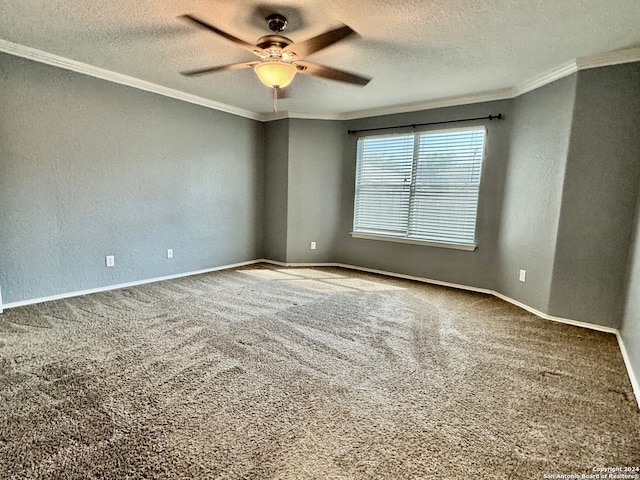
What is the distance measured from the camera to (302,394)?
1.81m

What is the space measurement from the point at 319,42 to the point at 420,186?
2639 mm

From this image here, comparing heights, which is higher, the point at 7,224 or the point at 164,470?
the point at 7,224

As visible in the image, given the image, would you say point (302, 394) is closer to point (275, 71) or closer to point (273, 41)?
point (275, 71)

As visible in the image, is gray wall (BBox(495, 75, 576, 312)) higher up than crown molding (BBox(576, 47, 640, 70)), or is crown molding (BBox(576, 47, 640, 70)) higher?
crown molding (BBox(576, 47, 640, 70))

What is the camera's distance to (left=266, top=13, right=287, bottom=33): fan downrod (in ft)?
6.96

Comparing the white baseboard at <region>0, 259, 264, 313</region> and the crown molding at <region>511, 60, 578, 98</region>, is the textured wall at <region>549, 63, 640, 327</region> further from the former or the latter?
the white baseboard at <region>0, 259, 264, 313</region>

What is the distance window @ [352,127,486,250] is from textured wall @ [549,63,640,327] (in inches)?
42.7

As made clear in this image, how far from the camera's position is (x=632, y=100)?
8.50 ft

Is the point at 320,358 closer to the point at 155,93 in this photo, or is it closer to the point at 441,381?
the point at 441,381

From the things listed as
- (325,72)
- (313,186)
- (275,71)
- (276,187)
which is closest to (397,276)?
(313,186)

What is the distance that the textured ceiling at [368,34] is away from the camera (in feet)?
6.70

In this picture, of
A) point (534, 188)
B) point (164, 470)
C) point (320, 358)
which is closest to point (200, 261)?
point (320, 358)

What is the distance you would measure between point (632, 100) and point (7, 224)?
5.41 metres

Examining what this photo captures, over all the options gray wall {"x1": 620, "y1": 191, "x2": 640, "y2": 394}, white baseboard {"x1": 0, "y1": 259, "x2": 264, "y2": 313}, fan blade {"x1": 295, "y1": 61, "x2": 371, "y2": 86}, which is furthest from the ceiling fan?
white baseboard {"x1": 0, "y1": 259, "x2": 264, "y2": 313}
